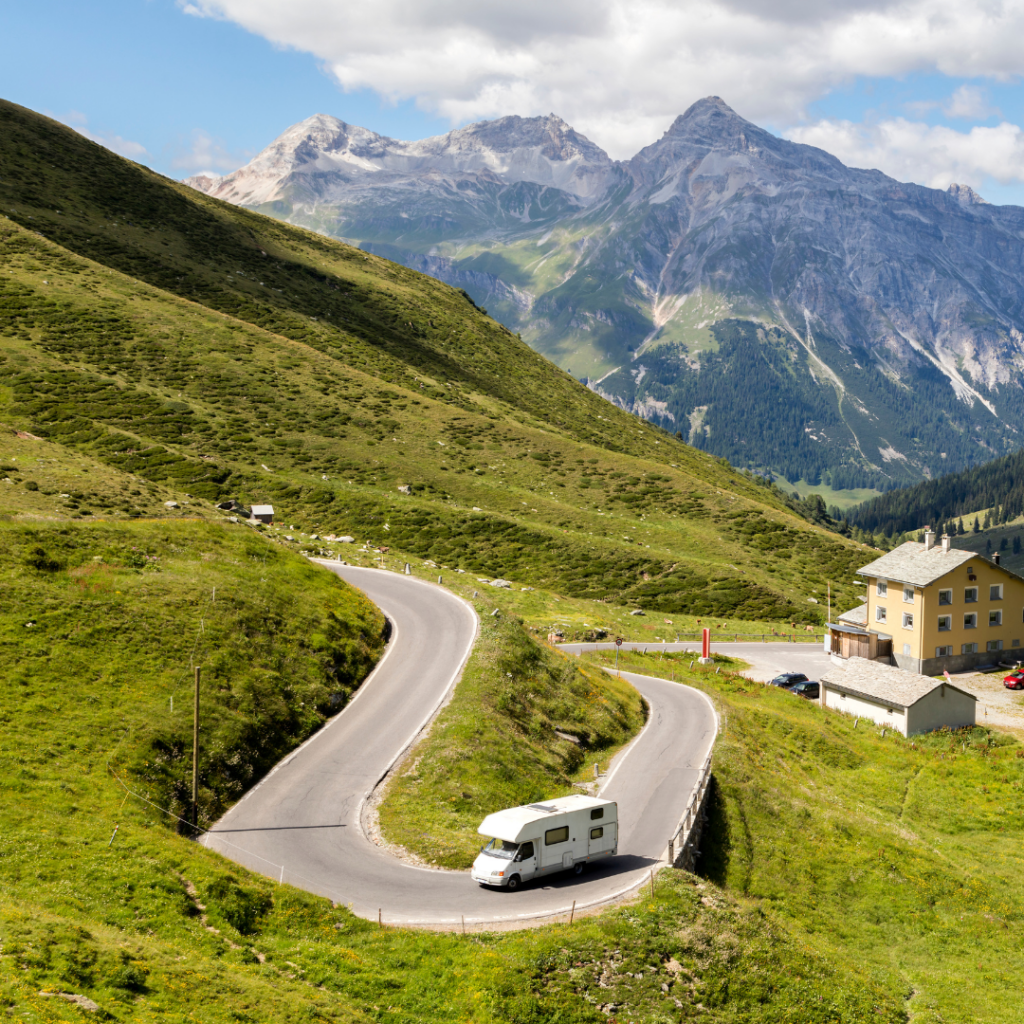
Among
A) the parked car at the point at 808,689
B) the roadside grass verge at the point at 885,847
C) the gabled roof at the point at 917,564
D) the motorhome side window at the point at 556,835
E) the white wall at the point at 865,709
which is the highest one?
the gabled roof at the point at 917,564

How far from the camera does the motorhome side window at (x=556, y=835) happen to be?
2788 cm

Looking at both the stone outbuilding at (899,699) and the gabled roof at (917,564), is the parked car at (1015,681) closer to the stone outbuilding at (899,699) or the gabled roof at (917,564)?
the stone outbuilding at (899,699)

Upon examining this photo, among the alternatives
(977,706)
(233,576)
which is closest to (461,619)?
(233,576)

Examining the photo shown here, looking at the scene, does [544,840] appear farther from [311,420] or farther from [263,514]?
[311,420]

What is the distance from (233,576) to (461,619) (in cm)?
1483

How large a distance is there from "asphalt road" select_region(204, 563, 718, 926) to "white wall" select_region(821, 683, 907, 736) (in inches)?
666

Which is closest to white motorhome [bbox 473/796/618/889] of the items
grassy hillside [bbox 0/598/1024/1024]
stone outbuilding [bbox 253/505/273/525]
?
grassy hillside [bbox 0/598/1024/1024]

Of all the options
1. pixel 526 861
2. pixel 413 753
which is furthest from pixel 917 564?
pixel 526 861

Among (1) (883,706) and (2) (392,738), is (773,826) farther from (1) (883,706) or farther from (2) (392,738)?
(1) (883,706)

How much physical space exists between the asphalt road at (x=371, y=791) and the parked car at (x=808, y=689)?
15.9m

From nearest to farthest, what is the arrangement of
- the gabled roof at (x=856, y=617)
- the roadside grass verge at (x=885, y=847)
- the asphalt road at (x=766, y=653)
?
the roadside grass verge at (x=885, y=847)
the asphalt road at (x=766, y=653)
the gabled roof at (x=856, y=617)

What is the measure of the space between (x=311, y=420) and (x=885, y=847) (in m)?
90.2

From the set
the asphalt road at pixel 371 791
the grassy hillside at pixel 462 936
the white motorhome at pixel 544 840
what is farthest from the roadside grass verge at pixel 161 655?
the white motorhome at pixel 544 840

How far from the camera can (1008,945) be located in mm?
35656
